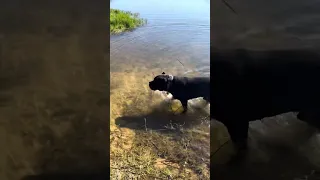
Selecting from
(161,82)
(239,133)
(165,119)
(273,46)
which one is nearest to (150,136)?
(165,119)

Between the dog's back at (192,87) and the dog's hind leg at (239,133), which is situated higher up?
the dog's back at (192,87)

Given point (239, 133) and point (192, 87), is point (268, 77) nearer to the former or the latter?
point (239, 133)

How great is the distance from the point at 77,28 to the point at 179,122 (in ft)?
2.16

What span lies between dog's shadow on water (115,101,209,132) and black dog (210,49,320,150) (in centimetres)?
22

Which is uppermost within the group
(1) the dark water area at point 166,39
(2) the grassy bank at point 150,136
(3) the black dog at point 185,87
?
(1) the dark water area at point 166,39

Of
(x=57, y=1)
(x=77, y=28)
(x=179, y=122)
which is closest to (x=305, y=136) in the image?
(x=179, y=122)

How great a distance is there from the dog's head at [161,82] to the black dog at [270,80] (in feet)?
0.95

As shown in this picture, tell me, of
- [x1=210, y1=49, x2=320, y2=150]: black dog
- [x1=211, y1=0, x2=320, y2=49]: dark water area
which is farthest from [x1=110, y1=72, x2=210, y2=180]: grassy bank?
[x1=211, y1=0, x2=320, y2=49]: dark water area

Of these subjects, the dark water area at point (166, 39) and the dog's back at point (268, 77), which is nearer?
the dog's back at point (268, 77)

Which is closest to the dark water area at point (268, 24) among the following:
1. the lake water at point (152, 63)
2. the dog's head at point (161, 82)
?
the lake water at point (152, 63)

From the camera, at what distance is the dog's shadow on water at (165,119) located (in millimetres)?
1873

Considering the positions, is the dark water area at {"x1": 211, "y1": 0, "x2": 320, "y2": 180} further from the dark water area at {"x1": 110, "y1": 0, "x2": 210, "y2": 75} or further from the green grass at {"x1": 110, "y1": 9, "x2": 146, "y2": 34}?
the green grass at {"x1": 110, "y1": 9, "x2": 146, "y2": 34}

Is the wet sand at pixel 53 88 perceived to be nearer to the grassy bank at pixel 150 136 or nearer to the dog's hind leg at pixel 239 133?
the grassy bank at pixel 150 136

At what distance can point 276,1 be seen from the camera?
5.38 feet
